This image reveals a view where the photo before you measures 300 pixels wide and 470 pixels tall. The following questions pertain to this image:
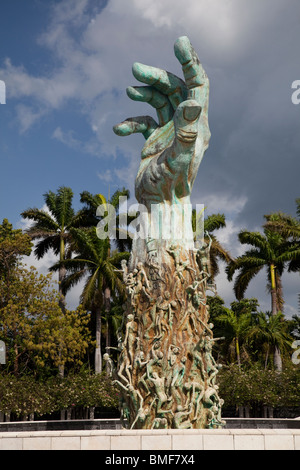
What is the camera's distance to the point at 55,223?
31.8 m

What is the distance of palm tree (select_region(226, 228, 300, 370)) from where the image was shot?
26859 mm

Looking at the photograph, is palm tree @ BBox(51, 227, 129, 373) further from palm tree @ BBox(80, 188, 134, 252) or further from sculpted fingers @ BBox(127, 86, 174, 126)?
sculpted fingers @ BBox(127, 86, 174, 126)

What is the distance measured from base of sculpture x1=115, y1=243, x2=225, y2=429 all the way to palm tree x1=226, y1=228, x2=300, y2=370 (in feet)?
57.2

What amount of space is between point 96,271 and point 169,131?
17436 millimetres

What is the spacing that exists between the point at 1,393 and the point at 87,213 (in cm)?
1318

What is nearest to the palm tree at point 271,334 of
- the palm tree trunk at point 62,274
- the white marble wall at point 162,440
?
the palm tree trunk at point 62,274

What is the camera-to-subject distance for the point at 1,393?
2114 cm

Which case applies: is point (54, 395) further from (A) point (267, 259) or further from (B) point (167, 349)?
(B) point (167, 349)

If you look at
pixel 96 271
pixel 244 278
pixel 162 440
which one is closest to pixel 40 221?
pixel 96 271

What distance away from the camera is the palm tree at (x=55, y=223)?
31.6 meters

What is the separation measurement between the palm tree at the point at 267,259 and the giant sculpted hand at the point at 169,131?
658 inches

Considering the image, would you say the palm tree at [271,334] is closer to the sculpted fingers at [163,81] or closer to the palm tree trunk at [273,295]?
the palm tree trunk at [273,295]
